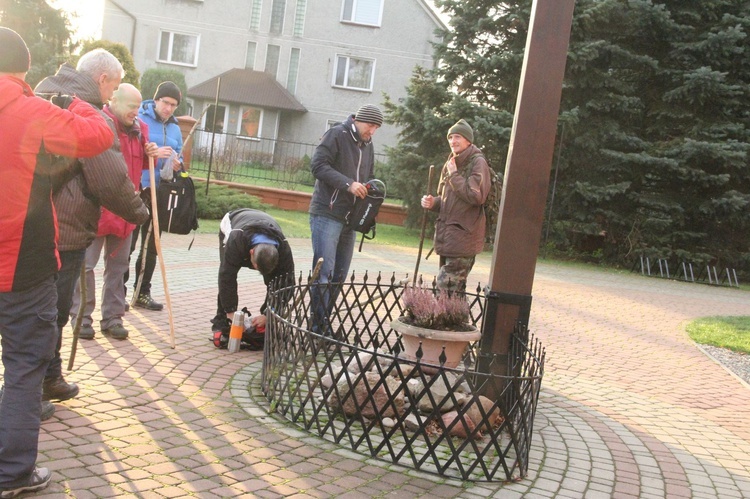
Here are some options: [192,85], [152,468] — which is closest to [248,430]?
[152,468]

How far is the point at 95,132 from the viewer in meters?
3.55

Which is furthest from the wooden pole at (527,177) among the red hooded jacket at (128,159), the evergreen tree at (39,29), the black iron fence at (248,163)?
the evergreen tree at (39,29)

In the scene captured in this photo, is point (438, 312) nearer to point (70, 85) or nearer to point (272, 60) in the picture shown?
point (70, 85)

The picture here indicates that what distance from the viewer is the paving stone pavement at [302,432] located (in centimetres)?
393

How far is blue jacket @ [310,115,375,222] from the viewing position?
6.75 m

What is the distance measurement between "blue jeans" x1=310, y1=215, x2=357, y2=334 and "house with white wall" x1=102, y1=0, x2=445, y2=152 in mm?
27105

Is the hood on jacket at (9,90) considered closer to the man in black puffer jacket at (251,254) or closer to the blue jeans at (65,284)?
the blue jeans at (65,284)

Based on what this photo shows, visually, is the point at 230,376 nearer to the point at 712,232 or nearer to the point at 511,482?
the point at 511,482

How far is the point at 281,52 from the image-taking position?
35.3 meters

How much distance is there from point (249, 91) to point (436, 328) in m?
30.2

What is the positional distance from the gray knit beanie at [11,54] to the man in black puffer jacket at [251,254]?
2843 mm

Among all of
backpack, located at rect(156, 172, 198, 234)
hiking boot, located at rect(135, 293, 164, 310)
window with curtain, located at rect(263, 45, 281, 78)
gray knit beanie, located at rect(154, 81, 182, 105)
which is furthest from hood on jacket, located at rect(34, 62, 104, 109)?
window with curtain, located at rect(263, 45, 281, 78)

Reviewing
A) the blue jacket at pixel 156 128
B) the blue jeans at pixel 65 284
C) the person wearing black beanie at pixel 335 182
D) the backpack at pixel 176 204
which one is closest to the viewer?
the blue jeans at pixel 65 284

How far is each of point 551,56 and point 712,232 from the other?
16.2 m
